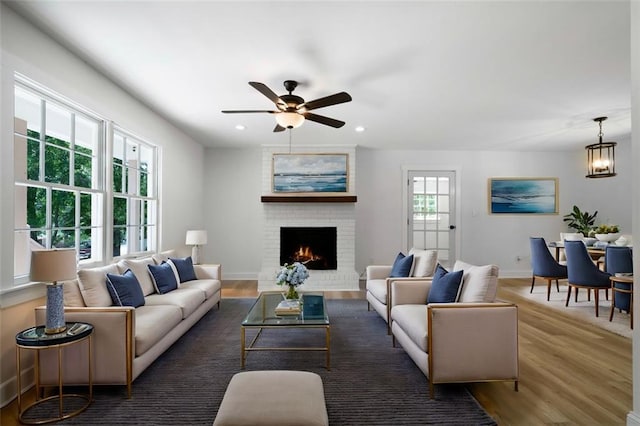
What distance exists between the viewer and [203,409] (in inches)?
83.7

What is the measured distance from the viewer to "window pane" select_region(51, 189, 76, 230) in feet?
9.33

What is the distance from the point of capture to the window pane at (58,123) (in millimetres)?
2826

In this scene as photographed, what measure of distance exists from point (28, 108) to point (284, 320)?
269 cm

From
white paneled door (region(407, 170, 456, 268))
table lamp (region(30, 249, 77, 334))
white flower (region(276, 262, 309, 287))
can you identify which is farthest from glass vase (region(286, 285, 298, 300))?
white paneled door (region(407, 170, 456, 268))

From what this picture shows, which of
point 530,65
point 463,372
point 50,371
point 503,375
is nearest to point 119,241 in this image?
point 50,371

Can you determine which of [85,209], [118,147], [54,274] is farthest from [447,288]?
[118,147]

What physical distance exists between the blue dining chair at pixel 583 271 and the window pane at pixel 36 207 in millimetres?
5917

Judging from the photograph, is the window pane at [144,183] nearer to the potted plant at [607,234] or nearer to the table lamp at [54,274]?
the table lamp at [54,274]

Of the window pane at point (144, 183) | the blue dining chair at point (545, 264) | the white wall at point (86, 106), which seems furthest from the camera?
the blue dining chair at point (545, 264)

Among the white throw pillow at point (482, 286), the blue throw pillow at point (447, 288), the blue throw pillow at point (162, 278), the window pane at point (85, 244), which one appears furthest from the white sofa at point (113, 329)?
the white throw pillow at point (482, 286)

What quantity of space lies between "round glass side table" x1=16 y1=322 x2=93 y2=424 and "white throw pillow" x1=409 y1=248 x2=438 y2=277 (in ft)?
10.2

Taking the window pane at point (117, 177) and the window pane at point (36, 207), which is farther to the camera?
the window pane at point (117, 177)

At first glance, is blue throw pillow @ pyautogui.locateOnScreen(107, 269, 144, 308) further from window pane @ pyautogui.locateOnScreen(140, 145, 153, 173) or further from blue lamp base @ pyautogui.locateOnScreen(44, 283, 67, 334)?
window pane @ pyautogui.locateOnScreen(140, 145, 153, 173)

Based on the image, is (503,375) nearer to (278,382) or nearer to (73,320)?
(278,382)
